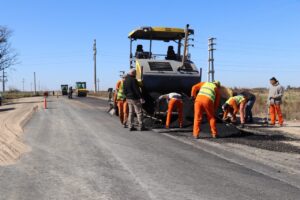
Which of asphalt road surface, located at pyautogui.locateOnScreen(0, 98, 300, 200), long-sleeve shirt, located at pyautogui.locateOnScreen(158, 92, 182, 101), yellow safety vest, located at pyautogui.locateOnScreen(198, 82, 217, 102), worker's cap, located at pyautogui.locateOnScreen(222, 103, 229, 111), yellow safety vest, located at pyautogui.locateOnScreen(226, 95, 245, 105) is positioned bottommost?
asphalt road surface, located at pyautogui.locateOnScreen(0, 98, 300, 200)

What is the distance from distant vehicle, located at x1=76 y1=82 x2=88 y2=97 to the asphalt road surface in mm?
55686

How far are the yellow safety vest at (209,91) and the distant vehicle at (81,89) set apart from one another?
54.8m

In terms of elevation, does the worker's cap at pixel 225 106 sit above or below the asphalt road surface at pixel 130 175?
above

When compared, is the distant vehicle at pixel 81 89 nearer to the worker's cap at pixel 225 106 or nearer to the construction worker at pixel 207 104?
the worker's cap at pixel 225 106

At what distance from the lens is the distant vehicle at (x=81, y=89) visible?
65.5m

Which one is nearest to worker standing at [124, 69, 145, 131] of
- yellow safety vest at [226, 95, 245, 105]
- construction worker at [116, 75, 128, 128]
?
construction worker at [116, 75, 128, 128]

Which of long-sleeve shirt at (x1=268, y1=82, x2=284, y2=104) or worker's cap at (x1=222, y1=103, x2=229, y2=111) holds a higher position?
long-sleeve shirt at (x1=268, y1=82, x2=284, y2=104)

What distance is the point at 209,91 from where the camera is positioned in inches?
458

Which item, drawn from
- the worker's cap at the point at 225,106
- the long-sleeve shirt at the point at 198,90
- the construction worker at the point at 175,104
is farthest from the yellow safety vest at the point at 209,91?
the worker's cap at the point at 225,106

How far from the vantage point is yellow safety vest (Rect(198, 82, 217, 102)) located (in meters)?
11.6

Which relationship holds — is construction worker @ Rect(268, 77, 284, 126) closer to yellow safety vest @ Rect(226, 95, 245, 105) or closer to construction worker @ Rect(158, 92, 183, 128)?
yellow safety vest @ Rect(226, 95, 245, 105)

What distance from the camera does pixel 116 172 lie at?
7.00 metres

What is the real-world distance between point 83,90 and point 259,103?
140ft

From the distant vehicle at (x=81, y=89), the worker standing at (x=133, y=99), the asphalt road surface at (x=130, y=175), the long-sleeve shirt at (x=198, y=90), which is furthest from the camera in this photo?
the distant vehicle at (x=81, y=89)
